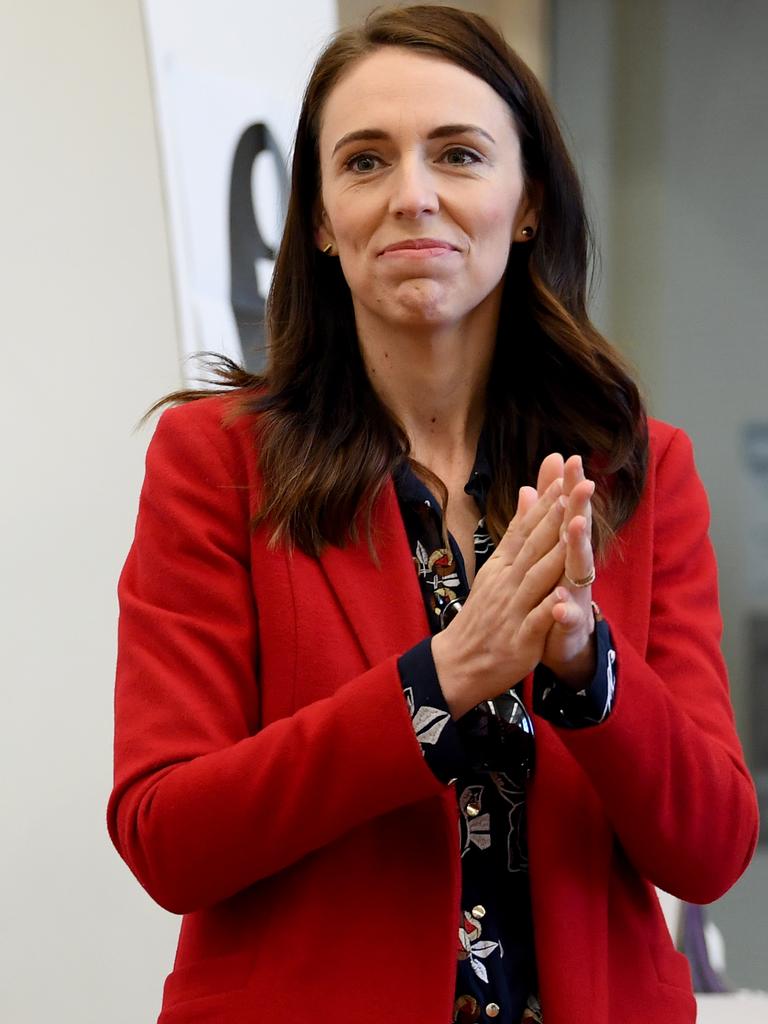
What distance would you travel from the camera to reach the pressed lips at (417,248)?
1.46 meters

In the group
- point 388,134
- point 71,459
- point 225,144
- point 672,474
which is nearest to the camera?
point 388,134

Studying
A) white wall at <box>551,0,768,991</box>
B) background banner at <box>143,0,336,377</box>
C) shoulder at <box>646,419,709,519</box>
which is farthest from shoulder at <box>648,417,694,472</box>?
white wall at <box>551,0,768,991</box>

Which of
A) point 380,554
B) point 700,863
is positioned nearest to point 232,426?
→ point 380,554

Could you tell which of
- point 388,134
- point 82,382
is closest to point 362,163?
point 388,134

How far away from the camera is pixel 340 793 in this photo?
1311mm

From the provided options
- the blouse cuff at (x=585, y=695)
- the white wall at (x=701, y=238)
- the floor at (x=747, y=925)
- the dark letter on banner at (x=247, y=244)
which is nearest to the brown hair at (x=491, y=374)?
the blouse cuff at (x=585, y=695)

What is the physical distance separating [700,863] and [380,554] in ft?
1.45

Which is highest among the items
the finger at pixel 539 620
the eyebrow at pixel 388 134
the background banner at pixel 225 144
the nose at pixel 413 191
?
the background banner at pixel 225 144

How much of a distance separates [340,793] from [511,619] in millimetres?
220

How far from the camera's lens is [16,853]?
231cm

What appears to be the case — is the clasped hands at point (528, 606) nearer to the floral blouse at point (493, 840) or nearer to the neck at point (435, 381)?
the floral blouse at point (493, 840)

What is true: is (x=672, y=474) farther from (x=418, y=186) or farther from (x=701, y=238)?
(x=701, y=238)

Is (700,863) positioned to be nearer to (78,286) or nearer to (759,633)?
(78,286)

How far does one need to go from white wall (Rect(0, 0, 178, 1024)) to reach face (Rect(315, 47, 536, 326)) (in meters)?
0.96
